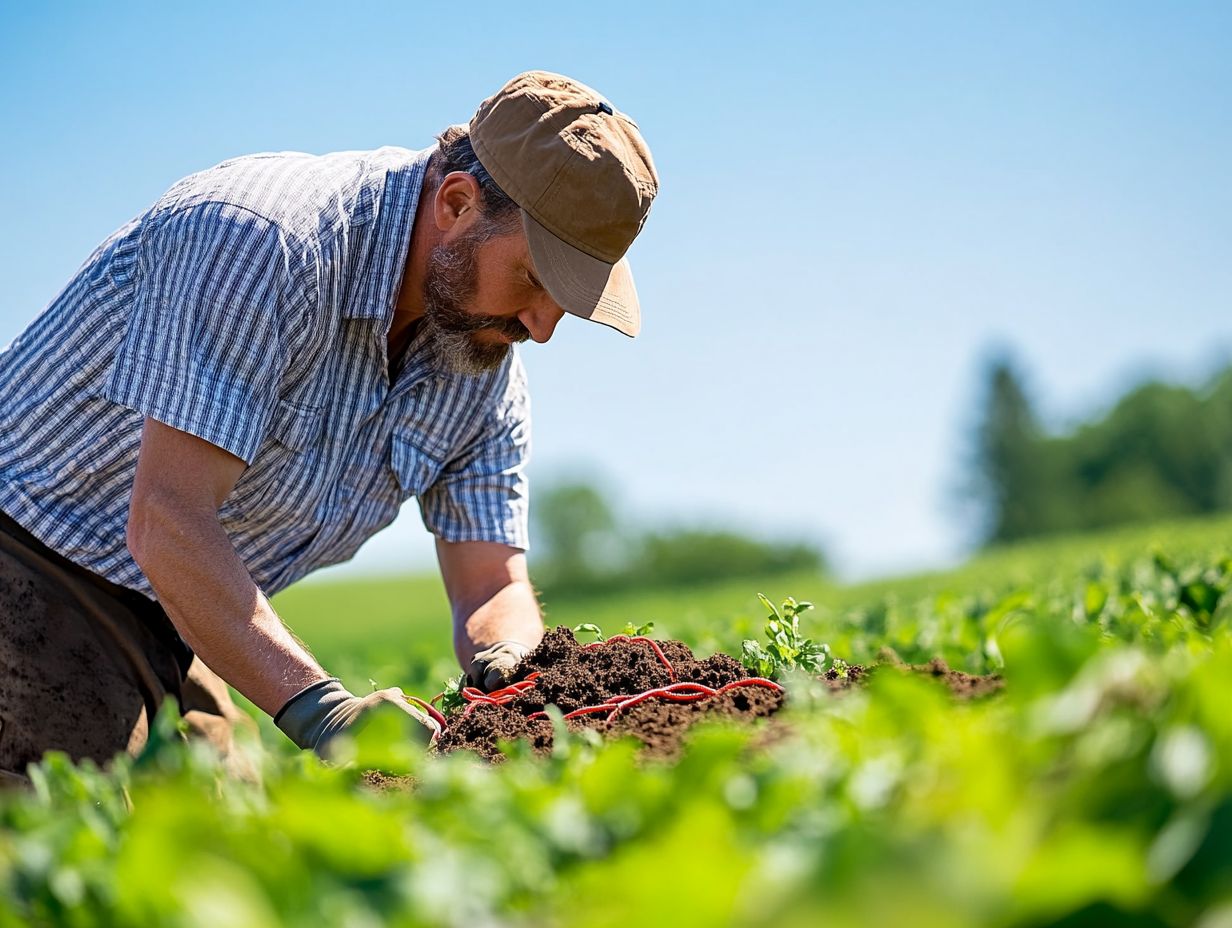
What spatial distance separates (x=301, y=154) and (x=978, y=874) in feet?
11.3

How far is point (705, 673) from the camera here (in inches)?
113

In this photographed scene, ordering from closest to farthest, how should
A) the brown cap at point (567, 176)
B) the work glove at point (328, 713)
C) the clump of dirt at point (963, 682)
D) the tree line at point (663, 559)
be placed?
1. the clump of dirt at point (963, 682)
2. the work glove at point (328, 713)
3. the brown cap at point (567, 176)
4. the tree line at point (663, 559)

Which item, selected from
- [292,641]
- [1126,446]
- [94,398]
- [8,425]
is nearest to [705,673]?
[292,641]

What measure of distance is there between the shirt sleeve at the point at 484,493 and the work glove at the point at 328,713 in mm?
1322

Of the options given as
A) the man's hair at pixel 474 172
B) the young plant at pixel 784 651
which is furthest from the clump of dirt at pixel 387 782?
the man's hair at pixel 474 172

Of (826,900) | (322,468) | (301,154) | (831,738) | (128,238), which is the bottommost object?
(322,468)

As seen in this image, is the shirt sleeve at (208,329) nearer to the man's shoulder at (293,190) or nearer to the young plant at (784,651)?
the man's shoulder at (293,190)

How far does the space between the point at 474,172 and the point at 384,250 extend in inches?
14.5

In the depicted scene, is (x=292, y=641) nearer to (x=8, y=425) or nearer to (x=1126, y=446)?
(x=8, y=425)

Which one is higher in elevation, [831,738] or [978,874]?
[978,874]

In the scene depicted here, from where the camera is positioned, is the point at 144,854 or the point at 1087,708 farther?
the point at 1087,708

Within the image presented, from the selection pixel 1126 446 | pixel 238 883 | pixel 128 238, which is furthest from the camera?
pixel 1126 446

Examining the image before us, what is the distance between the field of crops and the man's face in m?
2.15

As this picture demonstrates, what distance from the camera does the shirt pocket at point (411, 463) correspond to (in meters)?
4.08
